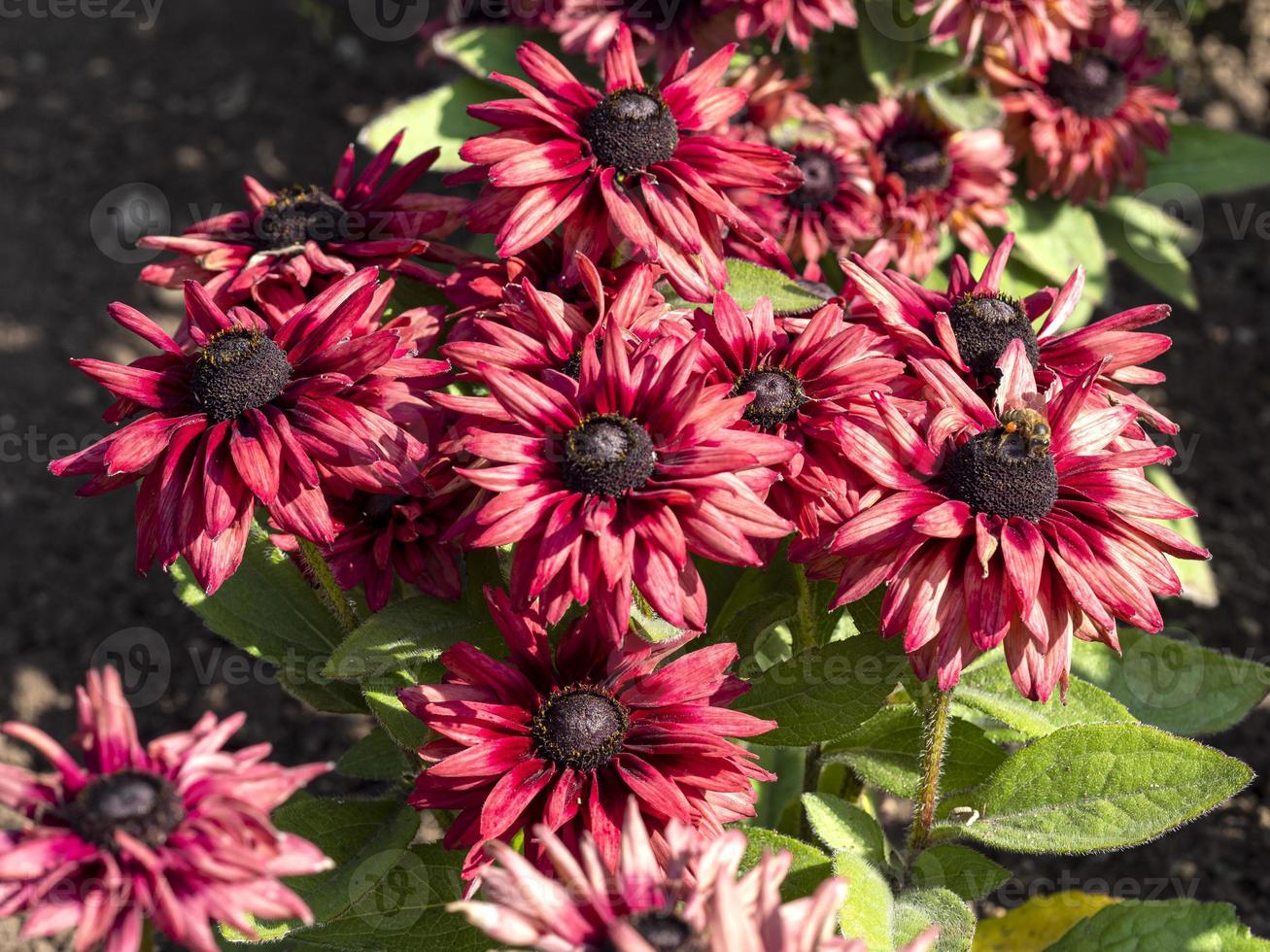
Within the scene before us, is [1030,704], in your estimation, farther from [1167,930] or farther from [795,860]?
[795,860]

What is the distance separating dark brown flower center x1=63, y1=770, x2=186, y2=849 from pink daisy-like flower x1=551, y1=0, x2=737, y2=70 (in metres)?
2.18

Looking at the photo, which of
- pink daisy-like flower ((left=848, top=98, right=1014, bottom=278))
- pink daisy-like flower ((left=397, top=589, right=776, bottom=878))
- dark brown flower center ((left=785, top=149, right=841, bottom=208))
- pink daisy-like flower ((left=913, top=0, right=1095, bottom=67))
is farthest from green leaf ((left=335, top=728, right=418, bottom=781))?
pink daisy-like flower ((left=913, top=0, right=1095, bottom=67))

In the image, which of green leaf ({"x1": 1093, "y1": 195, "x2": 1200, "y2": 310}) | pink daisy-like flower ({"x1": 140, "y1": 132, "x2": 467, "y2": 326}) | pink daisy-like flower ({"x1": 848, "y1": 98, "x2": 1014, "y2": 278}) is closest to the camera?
pink daisy-like flower ({"x1": 140, "y1": 132, "x2": 467, "y2": 326})

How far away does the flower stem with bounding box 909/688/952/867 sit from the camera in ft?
6.75

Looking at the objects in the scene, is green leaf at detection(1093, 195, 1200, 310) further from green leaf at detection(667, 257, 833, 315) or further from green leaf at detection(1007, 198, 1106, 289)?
green leaf at detection(667, 257, 833, 315)

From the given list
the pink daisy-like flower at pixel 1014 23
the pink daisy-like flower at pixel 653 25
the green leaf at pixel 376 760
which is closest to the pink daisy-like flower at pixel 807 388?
the green leaf at pixel 376 760

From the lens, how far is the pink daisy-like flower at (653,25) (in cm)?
310

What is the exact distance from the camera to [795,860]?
213 cm

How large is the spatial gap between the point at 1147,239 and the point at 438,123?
82.9 inches

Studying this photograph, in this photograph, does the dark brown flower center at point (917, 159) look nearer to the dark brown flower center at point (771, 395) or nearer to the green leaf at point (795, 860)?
the dark brown flower center at point (771, 395)

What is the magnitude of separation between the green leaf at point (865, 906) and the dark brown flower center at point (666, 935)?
0.53 metres

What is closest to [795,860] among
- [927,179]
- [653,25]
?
[927,179]

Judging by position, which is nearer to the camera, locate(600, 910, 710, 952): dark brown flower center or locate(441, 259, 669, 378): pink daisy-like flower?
locate(600, 910, 710, 952): dark brown flower center

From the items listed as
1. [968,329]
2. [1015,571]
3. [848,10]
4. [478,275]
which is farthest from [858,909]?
[848,10]
